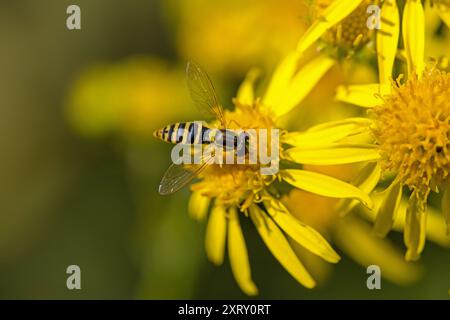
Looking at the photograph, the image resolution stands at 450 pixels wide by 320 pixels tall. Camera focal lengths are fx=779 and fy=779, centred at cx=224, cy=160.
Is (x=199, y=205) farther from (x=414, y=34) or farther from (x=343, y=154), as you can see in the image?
(x=414, y=34)

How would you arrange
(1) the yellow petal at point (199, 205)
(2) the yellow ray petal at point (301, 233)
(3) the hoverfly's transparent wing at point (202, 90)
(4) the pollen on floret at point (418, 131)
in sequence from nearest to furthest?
(4) the pollen on floret at point (418, 131), (2) the yellow ray petal at point (301, 233), (3) the hoverfly's transparent wing at point (202, 90), (1) the yellow petal at point (199, 205)

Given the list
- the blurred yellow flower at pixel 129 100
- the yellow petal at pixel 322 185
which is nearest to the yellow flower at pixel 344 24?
the yellow petal at pixel 322 185

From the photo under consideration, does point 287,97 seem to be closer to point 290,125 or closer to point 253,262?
point 290,125

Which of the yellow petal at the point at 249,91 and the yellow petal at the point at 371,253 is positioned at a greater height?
the yellow petal at the point at 249,91

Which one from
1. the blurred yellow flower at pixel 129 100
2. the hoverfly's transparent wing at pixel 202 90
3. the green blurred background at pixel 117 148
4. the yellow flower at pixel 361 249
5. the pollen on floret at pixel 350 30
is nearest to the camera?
the pollen on floret at pixel 350 30

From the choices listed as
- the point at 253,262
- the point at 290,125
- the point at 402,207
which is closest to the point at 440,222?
the point at 402,207

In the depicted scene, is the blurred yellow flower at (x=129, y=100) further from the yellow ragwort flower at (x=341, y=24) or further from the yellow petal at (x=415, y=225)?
the yellow petal at (x=415, y=225)
